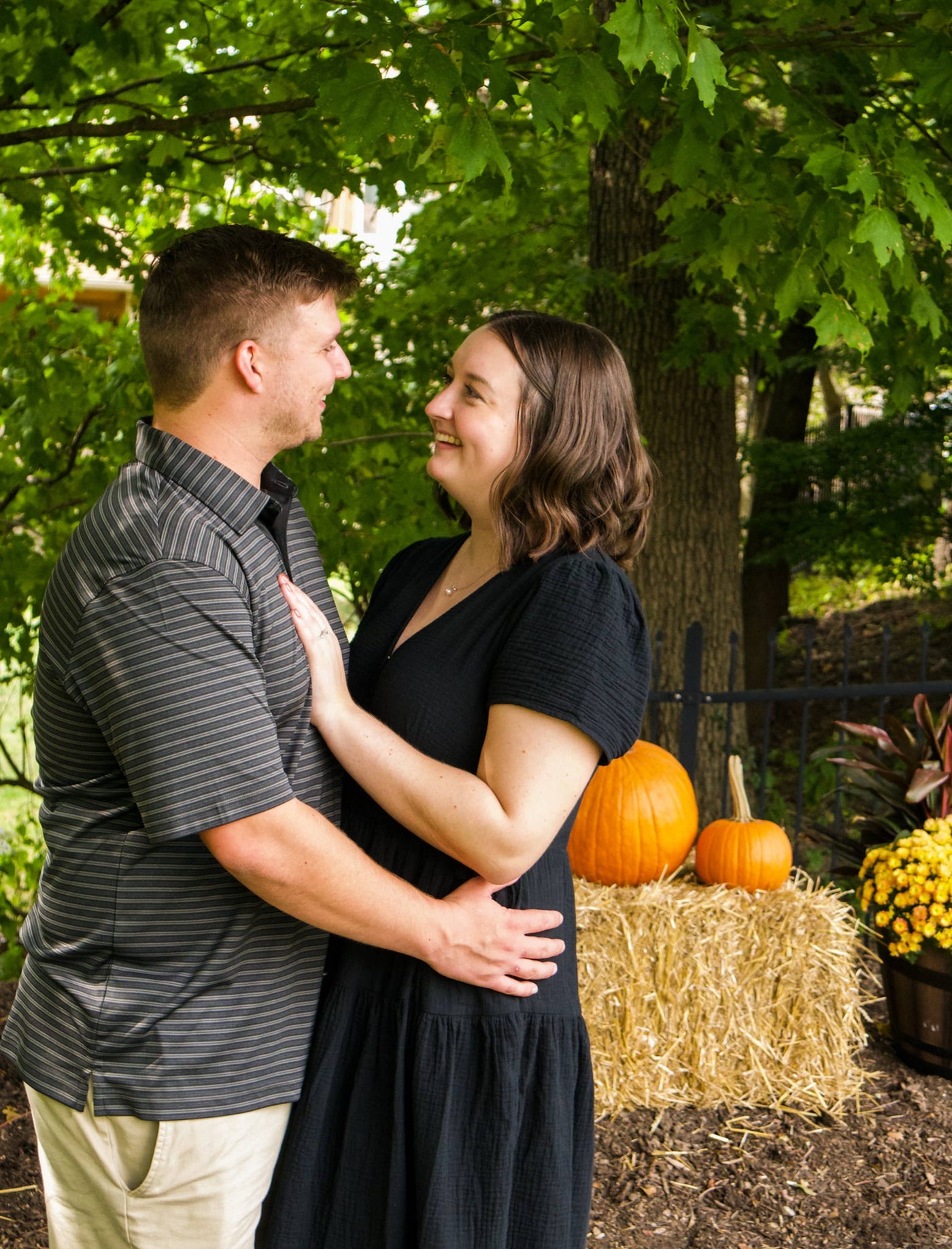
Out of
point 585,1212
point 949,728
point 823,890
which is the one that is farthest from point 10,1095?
point 949,728

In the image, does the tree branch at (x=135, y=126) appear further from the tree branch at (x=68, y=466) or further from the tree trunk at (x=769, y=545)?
the tree trunk at (x=769, y=545)

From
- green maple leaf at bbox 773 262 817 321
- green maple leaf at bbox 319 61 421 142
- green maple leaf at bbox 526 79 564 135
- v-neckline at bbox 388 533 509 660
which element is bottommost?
v-neckline at bbox 388 533 509 660

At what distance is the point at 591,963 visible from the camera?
380 centimetres

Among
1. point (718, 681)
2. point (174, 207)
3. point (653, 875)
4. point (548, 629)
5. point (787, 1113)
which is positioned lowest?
point (787, 1113)

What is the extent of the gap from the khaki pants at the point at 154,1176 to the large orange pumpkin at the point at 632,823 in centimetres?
227

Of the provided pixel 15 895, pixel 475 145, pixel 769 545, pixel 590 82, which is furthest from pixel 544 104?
pixel 769 545

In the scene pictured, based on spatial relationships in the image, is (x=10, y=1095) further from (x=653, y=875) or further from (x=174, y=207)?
(x=174, y=207)

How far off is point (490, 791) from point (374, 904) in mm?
225

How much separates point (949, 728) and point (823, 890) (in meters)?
0.80

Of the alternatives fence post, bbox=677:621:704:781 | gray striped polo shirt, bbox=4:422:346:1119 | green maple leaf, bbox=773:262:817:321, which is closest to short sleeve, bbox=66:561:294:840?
gray striped polo shirt, bbox=4:422:346:1119

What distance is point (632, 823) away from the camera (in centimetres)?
387

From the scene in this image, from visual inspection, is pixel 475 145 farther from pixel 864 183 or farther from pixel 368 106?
pixel 864 183

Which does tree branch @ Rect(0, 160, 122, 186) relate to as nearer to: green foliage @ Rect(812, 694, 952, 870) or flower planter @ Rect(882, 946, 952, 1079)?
green foliage @ Rect(812, 694, 952, 870)

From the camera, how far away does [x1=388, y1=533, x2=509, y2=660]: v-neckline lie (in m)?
1.89
